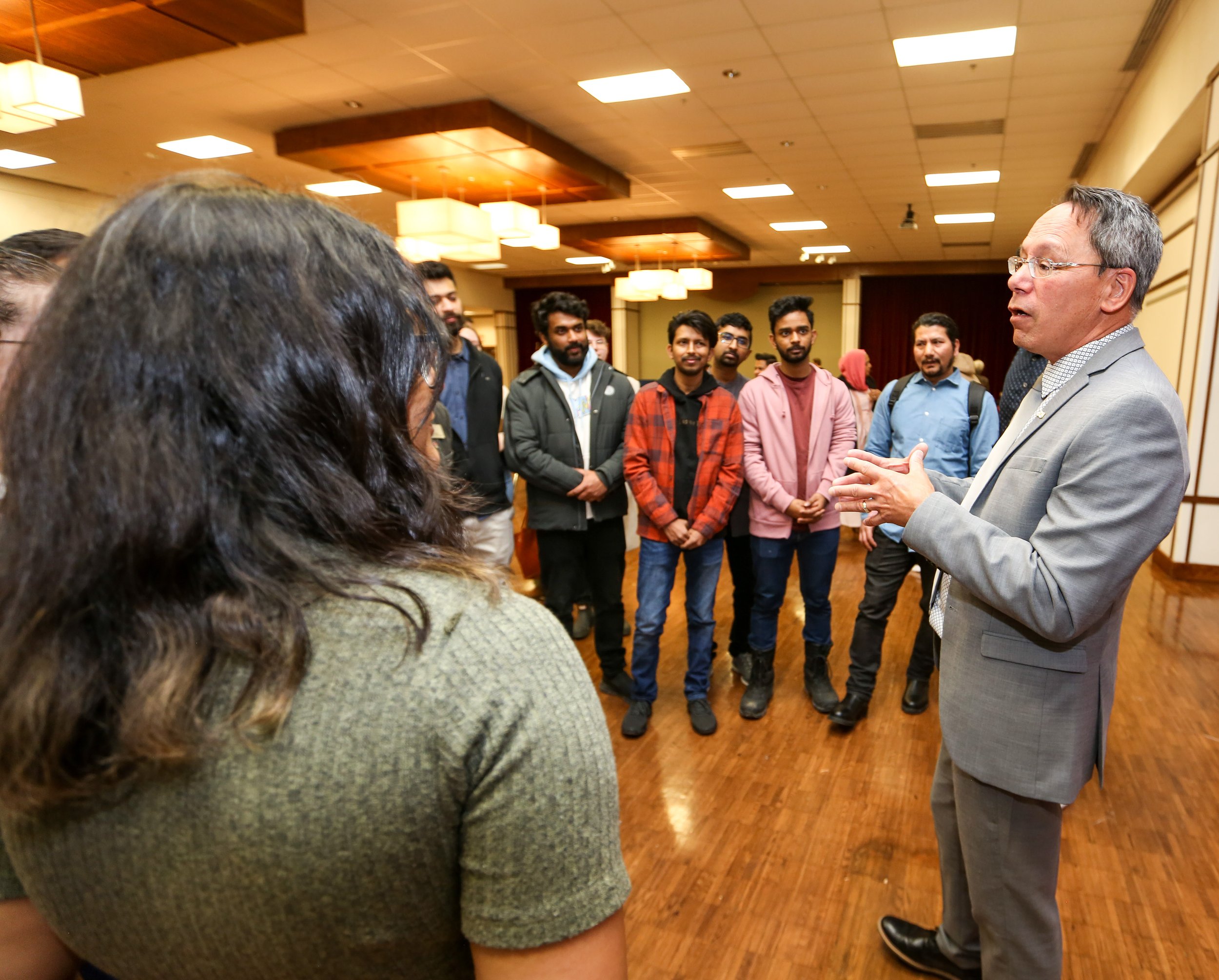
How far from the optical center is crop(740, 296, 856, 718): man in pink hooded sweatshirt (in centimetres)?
301

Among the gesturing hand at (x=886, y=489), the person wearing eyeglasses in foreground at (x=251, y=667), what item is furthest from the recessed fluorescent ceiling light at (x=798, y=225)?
the person wearing eyeglasses in foreground at (x=251, y=667)

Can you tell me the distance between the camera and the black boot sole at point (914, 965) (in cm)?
170

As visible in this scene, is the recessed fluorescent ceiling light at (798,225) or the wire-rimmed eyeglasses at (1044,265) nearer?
the wire-rimmed eyeglasses at (1044,265)

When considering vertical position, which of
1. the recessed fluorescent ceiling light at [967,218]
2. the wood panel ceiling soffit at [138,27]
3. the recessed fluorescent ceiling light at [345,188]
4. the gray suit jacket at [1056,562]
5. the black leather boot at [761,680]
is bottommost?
the black leather boot at [761,680]

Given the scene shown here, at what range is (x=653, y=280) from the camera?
10.8 meters

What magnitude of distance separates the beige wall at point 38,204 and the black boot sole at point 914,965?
986 centimetres

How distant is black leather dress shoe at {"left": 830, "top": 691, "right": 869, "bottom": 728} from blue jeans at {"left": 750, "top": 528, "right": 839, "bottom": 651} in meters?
0.27

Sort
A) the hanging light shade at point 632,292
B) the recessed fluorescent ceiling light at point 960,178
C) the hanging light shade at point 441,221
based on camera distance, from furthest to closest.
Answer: the hanging light shade at point 632,292, the recessed fluorescent ceiling light at point 960,178, the hanging light shade at point 441,221

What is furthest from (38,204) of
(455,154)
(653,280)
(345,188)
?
(653,280)

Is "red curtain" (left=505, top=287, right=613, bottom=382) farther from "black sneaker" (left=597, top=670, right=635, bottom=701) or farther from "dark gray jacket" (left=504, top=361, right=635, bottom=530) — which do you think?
"black sneaker" (left=597, top=670, right=635, bottom=701)

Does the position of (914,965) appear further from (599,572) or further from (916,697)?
(599,572)

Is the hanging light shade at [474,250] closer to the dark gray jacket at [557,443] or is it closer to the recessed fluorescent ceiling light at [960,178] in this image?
the dark gray jacket at [557,443]

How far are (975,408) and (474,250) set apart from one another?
229 inches

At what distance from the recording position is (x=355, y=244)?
1.88 feet
